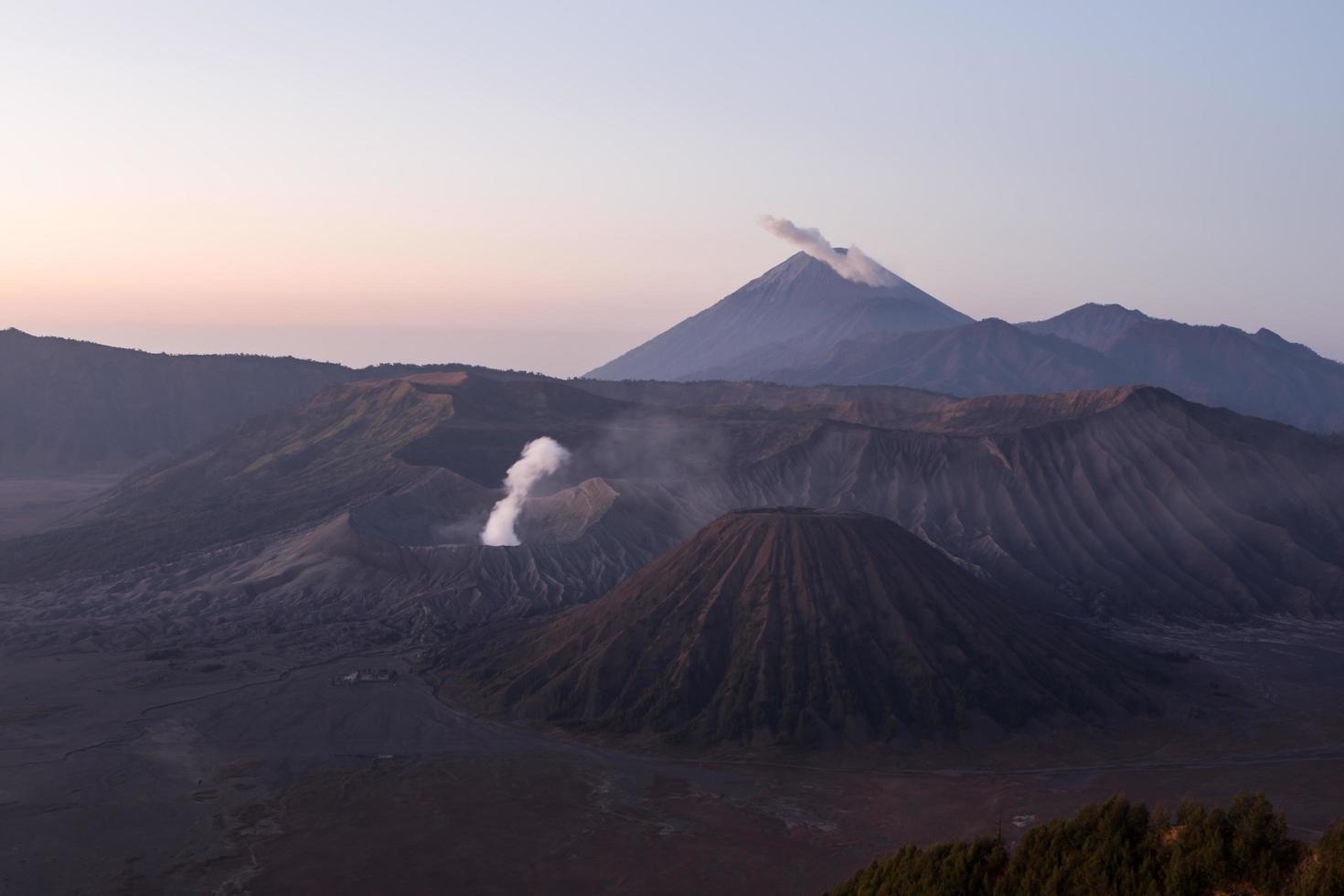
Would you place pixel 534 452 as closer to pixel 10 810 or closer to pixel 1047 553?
pixel 1047 553

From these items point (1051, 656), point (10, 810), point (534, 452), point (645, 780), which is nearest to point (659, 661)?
point (645, 780)

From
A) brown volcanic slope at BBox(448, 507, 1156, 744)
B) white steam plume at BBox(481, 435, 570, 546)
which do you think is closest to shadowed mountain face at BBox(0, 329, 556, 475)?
white steam plume at BBox(481, 435, 570, 546)

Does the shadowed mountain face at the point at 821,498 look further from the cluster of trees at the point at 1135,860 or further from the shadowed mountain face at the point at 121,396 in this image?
the cluster of trees at the point at 1135,860

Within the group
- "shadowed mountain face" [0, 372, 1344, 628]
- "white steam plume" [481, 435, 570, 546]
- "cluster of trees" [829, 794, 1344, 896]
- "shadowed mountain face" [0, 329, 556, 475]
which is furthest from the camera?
"shadowed mountain face" [0, 329, 556, 475]

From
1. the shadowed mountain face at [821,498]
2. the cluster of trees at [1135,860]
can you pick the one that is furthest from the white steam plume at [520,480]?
the cluster of trees at [1135,860]

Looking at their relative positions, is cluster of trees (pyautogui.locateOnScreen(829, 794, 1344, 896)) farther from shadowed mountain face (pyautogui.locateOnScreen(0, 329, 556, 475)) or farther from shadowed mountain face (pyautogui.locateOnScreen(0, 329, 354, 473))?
shadowed mountain face (pyautogui.locateOnScreen(0, 329, 354, 473))

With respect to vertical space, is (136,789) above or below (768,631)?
below
